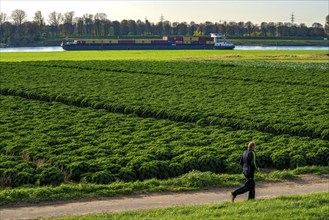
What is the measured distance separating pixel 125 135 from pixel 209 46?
14582 centimetres

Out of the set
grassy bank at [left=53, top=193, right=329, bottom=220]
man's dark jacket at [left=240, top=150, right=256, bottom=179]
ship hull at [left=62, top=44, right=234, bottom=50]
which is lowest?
ship hull at [left=62, top=44, right=234, bottom=50]

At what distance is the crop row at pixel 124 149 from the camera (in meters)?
24.9

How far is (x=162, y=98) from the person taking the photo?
46125mm

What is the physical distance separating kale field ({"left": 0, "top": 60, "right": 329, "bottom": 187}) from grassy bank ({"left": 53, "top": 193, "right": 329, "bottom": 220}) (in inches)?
257

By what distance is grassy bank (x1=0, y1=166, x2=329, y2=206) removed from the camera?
68.3 ft

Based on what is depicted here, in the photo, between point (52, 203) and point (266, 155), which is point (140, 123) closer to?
point (266, 155)

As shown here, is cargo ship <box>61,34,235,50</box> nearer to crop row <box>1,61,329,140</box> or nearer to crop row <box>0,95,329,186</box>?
crop row <box>1,61,329,140</box>

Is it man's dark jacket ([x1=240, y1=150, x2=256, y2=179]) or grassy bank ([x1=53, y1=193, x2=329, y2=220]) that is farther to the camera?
Answer: man's dark jacket ([x1=240, y1=150, x2=256, y2=179])

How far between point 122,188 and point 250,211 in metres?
6.45

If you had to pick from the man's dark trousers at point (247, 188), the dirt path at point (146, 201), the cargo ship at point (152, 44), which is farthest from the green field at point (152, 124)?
the cargo ship at point (152, 44)

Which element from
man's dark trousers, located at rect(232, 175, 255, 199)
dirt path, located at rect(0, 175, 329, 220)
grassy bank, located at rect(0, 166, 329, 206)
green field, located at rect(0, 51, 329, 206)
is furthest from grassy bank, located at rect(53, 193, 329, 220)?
green field, located at rect(0, 51, 329, 206)

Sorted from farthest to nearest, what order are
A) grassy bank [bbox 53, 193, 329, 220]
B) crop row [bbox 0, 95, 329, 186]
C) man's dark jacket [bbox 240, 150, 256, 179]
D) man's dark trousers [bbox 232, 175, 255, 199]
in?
crop row [bbox 0, 95, 329, 186] → man's dark trousers [bbox 232, 175, 255, 199] → man's dark jacket [bbox 240, 150, 256, 179] → grassy bank [bbox 53, 193, 329, 220]

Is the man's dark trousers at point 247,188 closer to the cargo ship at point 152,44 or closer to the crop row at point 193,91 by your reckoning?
the crop row at point 193,91

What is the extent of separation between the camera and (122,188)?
2202cm
